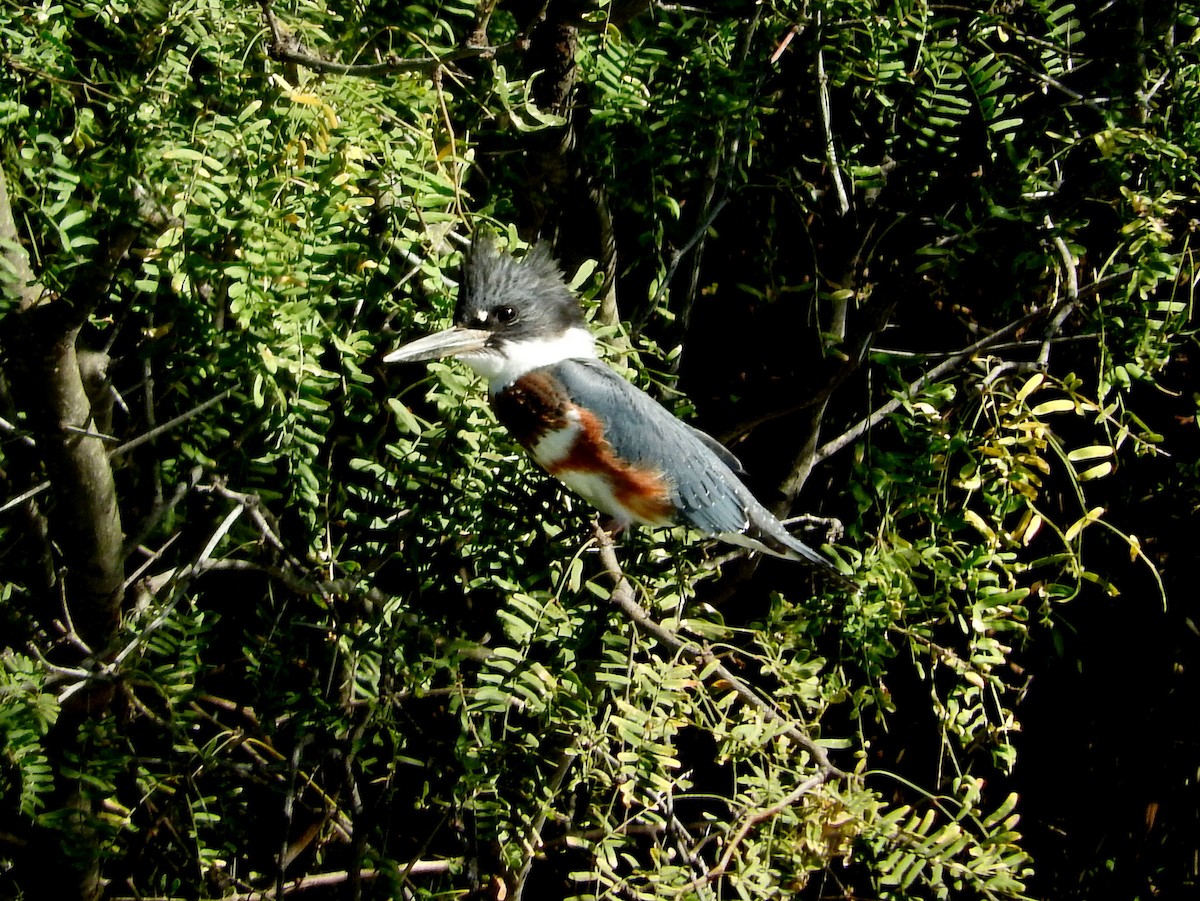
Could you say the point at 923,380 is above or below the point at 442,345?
below

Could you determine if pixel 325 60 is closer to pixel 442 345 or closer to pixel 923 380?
pixel 442 345

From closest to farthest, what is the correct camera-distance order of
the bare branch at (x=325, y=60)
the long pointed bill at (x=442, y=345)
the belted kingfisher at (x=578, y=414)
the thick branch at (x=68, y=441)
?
the bare branch at (x=325, y=60) < the thick branch at (x=68, y=441) < the long pointed bill at (x=442, y=345) < the belted kingfisher at (x=578, y=414)

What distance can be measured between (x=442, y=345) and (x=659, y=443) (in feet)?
1.49

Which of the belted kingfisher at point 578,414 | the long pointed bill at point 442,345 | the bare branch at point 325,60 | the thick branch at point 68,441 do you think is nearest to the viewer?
the bare branch at point 325,60

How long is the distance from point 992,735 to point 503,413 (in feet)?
3.48

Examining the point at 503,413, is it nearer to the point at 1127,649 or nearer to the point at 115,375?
the point at 115,375

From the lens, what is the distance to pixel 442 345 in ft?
5.77

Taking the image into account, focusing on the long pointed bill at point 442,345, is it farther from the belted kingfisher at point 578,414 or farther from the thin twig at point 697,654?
the thin twig at point 697,654

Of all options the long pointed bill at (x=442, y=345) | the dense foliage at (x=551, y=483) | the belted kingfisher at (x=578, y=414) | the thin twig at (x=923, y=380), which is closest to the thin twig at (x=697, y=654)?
the dense foliage at (x=551, y=483)

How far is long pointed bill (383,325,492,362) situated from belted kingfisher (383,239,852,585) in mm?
16

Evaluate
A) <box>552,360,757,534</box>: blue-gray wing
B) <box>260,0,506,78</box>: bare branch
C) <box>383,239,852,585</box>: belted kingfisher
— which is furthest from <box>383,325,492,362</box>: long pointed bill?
<box>260,0,506,78</box>: bare branch

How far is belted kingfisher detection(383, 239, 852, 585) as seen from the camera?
76.0 inches

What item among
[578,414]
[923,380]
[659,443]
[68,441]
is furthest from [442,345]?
[923,380]

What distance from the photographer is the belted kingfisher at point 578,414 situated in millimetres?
1930
